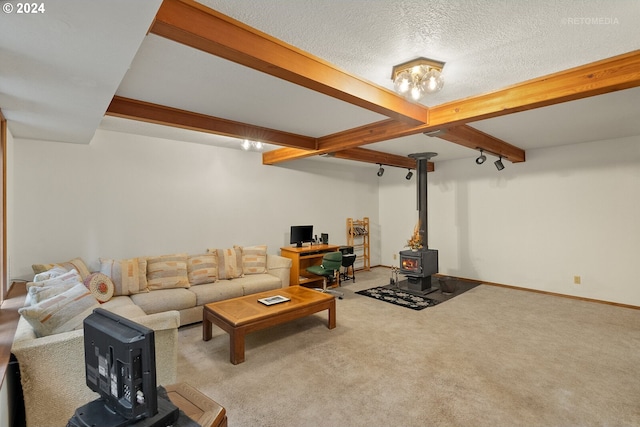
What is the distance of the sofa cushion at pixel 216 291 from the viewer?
386 cm

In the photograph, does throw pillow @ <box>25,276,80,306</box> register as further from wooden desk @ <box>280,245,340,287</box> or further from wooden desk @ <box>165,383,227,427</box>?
wooden desk @ <box>280,245,340,287</box>

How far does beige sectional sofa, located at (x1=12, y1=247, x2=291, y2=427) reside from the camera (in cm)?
178

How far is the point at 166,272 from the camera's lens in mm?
3994

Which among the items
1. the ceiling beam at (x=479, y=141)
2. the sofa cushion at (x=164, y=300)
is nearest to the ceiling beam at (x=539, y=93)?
the ceiling beam at (x=479, y=141)

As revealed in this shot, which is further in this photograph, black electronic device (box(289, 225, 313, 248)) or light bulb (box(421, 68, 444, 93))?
black electronic device (box(289, 225, 313, 248))

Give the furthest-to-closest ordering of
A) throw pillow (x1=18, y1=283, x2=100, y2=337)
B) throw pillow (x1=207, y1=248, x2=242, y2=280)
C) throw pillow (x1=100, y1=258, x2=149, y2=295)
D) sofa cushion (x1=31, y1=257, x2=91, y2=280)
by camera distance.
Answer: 1. throw pillow (x1=207, y1=248, x2=242, y2=280)
2. throw pillow (x1=100, y1=258, x2=149, y2=295)
3. sofa cushion (x1=31, y1=257, x2=91, y2=280)
4. throw pillow (x1=18, y1=283, x2=100, y2=337)

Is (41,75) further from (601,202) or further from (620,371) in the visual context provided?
(601,202)

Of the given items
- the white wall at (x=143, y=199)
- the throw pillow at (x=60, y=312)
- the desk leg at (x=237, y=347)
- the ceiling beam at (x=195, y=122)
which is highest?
the ceiling beam at (x=195, y=122)

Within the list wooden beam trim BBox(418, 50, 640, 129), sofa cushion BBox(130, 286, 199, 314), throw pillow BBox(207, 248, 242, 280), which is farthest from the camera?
throw pillow BBox(207, 248, 242, 280)

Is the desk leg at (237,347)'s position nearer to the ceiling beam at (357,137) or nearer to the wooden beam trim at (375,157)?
the ceiling beam at (357,137)

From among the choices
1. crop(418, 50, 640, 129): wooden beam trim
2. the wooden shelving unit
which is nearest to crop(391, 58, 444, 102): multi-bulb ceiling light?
crop(418, 50, 640, 129): wooden beam trim

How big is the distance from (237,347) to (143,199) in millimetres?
2630

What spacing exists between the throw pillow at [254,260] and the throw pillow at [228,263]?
0.09 meters

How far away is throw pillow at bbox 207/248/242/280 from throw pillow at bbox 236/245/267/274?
0.31 feet
